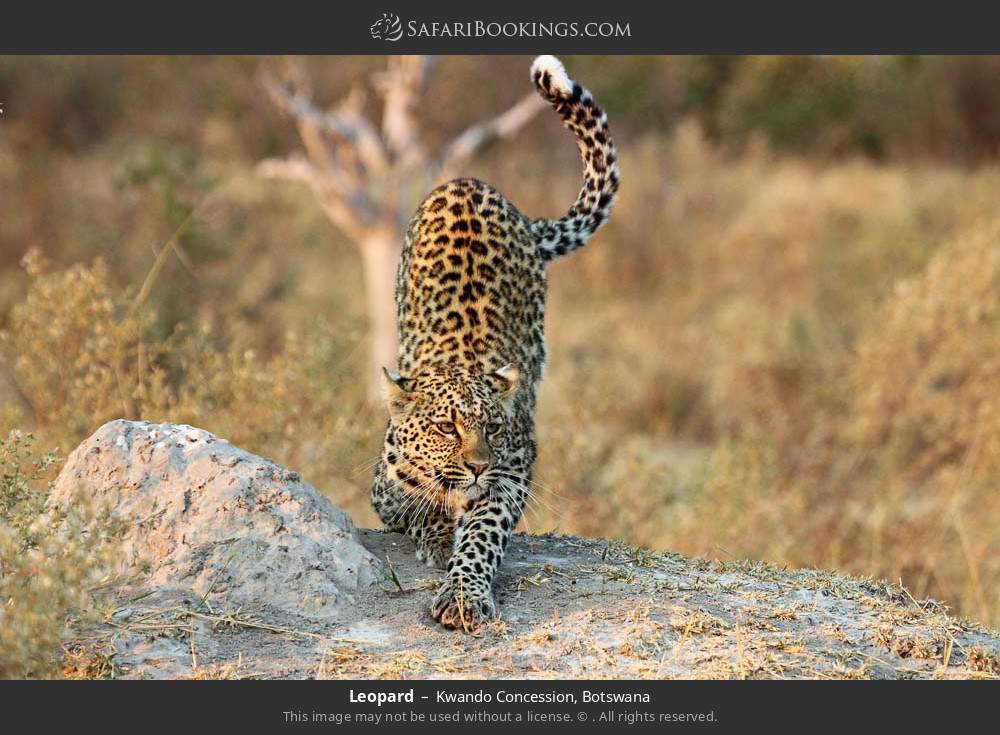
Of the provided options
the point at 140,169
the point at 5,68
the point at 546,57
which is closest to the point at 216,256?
the point at 140,169

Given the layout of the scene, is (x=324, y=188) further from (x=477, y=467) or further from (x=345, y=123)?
(x=477, y=467)

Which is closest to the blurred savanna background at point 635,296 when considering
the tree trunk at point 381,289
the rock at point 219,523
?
the rock at point 219,523

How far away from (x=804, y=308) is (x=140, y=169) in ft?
32.6

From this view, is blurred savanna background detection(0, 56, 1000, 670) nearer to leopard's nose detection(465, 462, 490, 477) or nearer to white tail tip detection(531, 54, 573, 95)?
leopard's nose detection(465, 462, 490, 477)

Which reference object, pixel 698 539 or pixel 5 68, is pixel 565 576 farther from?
pixel 5 68

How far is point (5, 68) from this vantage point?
3262 centimetres

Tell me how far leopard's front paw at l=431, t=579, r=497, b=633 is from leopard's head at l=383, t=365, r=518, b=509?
843mm

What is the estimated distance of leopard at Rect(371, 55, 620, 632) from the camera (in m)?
7.82

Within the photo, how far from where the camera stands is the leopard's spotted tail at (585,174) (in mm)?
9992

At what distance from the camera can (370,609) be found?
283 inches

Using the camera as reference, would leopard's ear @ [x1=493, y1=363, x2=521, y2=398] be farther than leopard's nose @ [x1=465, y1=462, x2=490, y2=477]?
Yes

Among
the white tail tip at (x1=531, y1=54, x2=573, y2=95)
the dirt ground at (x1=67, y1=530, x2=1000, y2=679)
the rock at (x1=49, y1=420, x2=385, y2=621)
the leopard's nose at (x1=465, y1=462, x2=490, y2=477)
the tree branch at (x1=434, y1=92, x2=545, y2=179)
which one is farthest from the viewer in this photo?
the tree branch at (x1=434, y1=92, x2=545, y2=179)

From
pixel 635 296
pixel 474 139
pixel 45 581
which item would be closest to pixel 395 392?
pixel 45 581

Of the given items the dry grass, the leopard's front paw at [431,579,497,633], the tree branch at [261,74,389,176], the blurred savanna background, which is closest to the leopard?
the leopard's front paw at [431,579,497,633]
